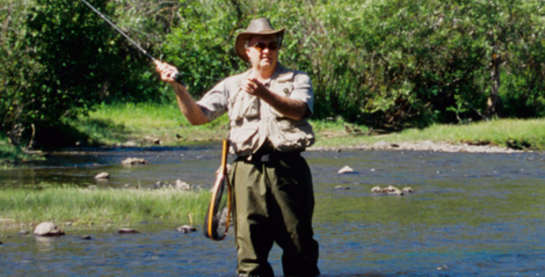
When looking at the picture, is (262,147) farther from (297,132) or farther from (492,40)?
(492,40)

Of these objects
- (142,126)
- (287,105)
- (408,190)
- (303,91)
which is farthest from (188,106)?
(142,126)

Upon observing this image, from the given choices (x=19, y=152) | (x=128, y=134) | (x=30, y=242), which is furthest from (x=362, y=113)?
(x=30, y=242)

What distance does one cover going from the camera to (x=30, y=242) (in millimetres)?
8297

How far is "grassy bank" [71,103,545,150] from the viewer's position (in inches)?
796

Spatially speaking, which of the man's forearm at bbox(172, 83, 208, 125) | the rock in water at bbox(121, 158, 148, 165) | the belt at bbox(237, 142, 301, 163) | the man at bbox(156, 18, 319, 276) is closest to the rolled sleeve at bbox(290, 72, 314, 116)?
the man at bbox(156, 18, 319, 276)

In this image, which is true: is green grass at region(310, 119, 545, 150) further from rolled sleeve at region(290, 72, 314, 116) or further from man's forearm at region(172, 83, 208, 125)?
man's forearm at region(172, 83, 208, 125)

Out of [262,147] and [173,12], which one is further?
[173,12]

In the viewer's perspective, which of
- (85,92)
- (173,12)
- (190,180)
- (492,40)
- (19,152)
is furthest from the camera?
(173,12)

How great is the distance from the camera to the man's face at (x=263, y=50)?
18.7 ft

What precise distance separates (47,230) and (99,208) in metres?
1.36

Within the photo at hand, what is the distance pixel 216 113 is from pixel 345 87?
19.3 metres

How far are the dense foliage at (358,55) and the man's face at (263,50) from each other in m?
14.0

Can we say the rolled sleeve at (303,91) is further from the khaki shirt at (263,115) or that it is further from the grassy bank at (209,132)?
the grassy bank at (209,132)

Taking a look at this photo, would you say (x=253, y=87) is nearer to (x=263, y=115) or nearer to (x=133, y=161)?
(x=263, y=115)
